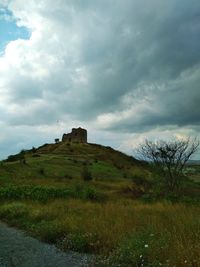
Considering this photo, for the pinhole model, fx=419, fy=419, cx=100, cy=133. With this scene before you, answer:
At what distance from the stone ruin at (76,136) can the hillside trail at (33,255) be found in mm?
104605

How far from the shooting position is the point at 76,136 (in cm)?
12044

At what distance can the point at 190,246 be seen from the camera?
8.47 metres

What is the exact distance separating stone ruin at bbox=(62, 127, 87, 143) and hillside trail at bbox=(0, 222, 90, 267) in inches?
4118

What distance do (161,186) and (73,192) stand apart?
27.5 feet

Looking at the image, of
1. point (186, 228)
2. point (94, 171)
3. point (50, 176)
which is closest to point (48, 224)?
point (186, 228)

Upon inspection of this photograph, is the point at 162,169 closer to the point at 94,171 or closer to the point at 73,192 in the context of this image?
the point at 73,192

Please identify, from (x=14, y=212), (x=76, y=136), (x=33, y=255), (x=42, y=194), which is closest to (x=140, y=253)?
(x=33, y=255)

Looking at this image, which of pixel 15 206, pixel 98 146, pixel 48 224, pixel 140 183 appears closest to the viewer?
pixel 48 224

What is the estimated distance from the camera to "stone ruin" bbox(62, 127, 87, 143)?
119 metres

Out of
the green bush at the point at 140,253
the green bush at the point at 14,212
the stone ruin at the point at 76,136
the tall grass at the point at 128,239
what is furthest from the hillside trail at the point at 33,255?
the stone ruin at the point at 76,136

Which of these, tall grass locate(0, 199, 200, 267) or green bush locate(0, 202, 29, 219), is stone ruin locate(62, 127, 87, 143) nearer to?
green bush locate(0, 202, 29, 219)

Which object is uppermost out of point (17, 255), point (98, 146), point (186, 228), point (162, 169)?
point (98, 146)

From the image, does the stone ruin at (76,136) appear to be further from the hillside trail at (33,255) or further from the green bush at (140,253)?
the green bush at (140,253)

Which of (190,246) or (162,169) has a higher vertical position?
(162,169)
